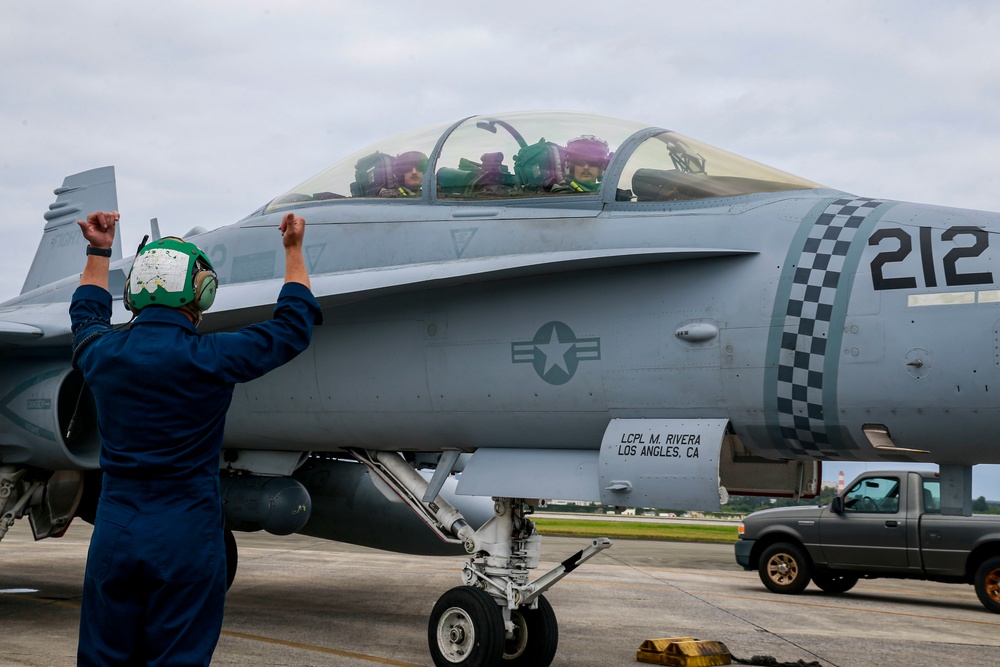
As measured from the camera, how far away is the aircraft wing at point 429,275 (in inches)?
218

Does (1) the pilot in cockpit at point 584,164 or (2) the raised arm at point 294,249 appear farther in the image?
(1) the pilot in cockpit at point 584,164

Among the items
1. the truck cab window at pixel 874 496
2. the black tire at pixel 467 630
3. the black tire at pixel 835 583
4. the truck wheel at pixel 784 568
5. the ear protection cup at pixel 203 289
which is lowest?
the black tire at pixel 835 583

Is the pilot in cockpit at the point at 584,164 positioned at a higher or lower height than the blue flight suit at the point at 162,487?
higher

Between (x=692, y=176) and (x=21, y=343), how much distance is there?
5.28 metres

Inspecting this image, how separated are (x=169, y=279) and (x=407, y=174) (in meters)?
3.80

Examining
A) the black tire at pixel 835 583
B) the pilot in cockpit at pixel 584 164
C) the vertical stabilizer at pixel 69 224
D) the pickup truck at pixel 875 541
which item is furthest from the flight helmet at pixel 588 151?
the black tire at pixel 835 583

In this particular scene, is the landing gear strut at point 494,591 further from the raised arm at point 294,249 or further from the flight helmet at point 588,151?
the raised arm at point 294,249

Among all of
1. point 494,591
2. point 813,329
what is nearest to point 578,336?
point 813,329

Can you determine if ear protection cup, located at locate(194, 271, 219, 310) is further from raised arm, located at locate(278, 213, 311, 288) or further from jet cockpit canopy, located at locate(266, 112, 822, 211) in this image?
jet cockpit canopy, located at locate(266, 112, 822, 211)

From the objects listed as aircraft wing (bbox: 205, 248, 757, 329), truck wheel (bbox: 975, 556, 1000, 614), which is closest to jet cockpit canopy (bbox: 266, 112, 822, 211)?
aircraft wing (bbox: 205, 248, 757, 329)

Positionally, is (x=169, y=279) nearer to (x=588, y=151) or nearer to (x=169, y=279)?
(x=169, y=279)

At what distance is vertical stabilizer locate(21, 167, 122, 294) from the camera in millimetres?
12773

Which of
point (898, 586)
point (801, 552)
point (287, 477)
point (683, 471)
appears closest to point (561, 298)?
point (683, 471)

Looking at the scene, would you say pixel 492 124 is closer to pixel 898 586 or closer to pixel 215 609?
pixel 215 609
